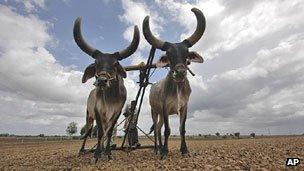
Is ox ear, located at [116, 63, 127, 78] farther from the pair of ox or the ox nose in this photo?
the ox nose

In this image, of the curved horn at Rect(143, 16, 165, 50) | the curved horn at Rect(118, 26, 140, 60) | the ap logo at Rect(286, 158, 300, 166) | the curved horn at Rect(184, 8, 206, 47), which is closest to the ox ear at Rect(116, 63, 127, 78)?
the curved horn at Rect(118, 26, 140, 60)

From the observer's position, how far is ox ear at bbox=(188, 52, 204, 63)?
11320 millimetres

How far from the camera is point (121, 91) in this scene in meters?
12.0

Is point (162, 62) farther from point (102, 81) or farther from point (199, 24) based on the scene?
point (102, 81)

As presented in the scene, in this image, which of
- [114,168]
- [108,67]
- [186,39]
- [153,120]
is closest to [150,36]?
[186,39]

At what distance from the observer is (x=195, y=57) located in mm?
11375

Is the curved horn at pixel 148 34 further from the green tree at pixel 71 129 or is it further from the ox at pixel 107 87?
the green tree at pixel 71 129

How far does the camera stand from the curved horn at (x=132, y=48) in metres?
11.8

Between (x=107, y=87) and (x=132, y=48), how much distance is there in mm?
1886

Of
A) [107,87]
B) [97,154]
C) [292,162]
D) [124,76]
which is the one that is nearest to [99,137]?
[97,154]

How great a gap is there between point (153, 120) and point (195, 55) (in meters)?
3.69

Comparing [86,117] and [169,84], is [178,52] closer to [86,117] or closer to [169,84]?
[169,84]

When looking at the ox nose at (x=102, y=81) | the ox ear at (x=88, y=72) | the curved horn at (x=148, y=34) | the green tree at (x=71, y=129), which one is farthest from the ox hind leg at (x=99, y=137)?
the green tree at (x=71, y=129)

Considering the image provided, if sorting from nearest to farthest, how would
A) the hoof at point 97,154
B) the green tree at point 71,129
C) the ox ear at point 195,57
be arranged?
the hoof at point 97,154 < the ox ear at point 195,57 < the green tree at point 71,129
